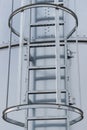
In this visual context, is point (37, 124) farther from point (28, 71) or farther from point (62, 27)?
point (62, 27)

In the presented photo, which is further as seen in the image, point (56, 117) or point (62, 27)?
point (62, 27)

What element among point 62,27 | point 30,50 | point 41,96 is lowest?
point 41,96

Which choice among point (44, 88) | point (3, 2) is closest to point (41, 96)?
point (44, 88)

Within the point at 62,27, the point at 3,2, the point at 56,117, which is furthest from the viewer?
the point at 3,2

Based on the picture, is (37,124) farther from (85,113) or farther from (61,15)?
Result: (61,15)

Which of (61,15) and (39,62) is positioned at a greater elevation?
(61,15)

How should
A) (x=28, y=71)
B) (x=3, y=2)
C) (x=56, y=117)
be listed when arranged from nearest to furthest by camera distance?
(x=56, y=117) → (x=28, y=71) → (x=3, y=2)

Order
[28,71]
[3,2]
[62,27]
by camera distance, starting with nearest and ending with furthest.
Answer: [28,71] < [62,27] < [3,2]

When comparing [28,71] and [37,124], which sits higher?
[28,71]

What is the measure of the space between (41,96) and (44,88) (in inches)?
3.4

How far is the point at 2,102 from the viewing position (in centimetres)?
383

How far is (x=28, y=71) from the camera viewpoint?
3.60 metres

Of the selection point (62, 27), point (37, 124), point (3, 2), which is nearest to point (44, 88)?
point (37, 124)

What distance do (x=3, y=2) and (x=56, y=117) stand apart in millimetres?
1622
